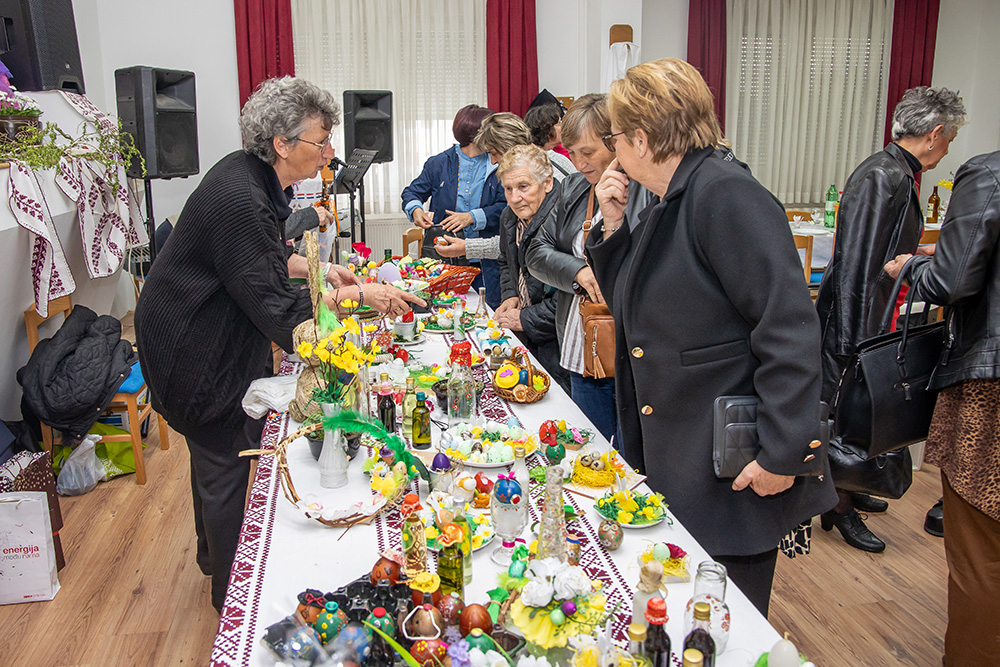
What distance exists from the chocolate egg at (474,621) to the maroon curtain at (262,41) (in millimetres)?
6101

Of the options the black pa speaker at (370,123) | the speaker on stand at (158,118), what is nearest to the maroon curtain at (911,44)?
the black pa speaker at (370,123)

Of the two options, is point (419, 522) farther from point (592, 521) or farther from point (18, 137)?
point (18, 137)

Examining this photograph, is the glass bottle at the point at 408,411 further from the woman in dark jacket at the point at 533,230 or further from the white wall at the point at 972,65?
the white wall at the point at 972,65

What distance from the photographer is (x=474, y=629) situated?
110 cm

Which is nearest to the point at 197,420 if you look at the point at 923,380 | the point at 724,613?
the point at 724,613

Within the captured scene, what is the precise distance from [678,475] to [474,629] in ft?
2.08

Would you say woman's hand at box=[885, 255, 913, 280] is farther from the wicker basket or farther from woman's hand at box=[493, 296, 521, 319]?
woman's hand at box=[493, 296, 521, 319]

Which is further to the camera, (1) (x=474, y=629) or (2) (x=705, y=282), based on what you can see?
(2) (x=705, y=282)

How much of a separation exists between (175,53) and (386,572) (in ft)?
21.0

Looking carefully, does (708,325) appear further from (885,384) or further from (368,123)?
(368,123)

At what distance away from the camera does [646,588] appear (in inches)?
46.8

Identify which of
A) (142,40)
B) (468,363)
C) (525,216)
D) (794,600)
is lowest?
(794,600)

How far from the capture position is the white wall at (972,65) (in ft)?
24.0

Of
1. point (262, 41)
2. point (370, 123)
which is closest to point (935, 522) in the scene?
point (370, 123)
